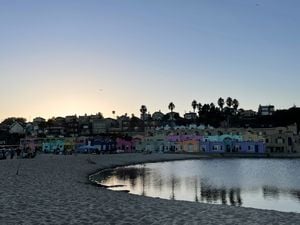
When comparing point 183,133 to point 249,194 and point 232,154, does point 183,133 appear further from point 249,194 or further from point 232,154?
point 249,194

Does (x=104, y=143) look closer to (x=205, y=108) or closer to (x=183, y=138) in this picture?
(x=183, y=138)

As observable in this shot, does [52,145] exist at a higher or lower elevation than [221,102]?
lower

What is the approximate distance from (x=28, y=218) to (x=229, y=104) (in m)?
178

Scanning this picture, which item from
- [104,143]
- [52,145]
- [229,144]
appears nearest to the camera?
[229,144]

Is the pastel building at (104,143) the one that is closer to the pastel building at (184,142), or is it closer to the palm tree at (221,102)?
the pastel building at (184,142)

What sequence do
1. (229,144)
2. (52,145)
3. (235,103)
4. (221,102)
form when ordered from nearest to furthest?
(229,144)
(52,145)
(235,103)
(221,102)

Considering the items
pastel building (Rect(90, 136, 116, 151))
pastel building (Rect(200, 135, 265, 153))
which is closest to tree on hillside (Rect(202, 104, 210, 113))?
pastel building (Rect(200, 135, 265, 153))

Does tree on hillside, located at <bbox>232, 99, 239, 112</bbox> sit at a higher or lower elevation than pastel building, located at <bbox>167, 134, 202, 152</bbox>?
higher

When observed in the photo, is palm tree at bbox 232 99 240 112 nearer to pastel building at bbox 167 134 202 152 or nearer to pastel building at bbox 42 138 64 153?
pastel building at bbox 167 134 202 152

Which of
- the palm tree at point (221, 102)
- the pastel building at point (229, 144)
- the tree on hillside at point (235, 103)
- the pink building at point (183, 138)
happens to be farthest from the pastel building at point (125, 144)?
the tree on hillside at point (235, 103)

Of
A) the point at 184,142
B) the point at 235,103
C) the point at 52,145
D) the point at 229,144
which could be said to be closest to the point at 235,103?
the point at 235,103

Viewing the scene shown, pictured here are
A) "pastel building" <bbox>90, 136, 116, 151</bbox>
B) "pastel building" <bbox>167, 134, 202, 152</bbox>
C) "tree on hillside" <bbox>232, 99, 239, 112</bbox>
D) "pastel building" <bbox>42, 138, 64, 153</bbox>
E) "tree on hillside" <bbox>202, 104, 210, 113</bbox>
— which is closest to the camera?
"pastel building" <bbox>90, 136, 116, 151</bbox>

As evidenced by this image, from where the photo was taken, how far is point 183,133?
144500 millimetres

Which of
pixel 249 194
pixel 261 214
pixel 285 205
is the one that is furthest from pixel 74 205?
pixel 249 194
